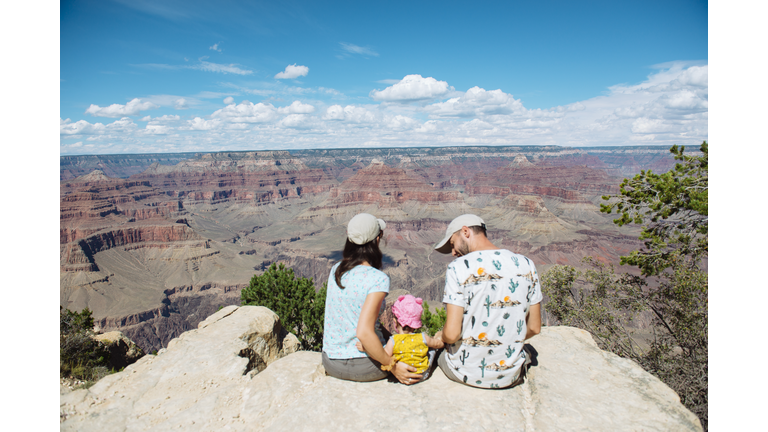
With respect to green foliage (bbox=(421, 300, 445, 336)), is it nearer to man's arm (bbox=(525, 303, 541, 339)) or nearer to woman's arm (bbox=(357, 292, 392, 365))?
man's arm (bbox=(525, 303, 541, 339))

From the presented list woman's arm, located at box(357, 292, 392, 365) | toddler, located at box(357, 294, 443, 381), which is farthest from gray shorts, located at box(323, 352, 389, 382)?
woman's arm, located at box(357, 292, 392, 365)

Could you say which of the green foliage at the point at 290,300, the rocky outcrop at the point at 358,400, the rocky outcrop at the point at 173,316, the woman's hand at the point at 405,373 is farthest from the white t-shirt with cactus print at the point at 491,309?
the rocky outcrop at the point at 173,316

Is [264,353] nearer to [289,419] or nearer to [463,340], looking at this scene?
[289,419]

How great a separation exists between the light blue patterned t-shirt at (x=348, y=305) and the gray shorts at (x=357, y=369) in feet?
0.31

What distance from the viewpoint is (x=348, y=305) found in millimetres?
4949

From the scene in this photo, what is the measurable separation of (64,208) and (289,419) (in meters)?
172

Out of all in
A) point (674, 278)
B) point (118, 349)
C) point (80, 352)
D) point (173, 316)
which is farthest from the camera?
point (173, 316)

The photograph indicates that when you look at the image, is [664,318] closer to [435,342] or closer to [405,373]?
[435,342]

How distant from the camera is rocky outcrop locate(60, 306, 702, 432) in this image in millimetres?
4578

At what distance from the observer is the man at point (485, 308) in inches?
174

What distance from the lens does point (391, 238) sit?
160 meters

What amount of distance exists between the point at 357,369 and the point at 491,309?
7.07 feet

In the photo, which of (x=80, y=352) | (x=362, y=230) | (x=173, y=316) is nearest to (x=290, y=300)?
(x=80, y=352)
